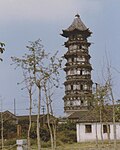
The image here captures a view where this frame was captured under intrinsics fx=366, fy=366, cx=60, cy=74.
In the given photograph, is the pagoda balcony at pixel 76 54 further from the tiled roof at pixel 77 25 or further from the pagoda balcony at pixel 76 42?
the tiled roof at pixel 77 25

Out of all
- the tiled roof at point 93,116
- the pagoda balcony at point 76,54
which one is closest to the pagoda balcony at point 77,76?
the pagoda balcony at point 76,54

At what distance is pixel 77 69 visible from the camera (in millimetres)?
55281

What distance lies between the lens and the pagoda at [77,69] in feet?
179

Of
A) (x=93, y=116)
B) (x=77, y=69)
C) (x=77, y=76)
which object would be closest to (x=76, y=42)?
(x=77, y=69)

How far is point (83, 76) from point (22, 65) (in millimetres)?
33181

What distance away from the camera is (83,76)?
181 ft

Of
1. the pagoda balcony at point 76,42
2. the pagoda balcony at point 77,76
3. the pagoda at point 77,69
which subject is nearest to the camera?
the pagoda at point 77,69

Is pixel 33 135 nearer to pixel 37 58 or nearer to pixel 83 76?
pixel 83 76

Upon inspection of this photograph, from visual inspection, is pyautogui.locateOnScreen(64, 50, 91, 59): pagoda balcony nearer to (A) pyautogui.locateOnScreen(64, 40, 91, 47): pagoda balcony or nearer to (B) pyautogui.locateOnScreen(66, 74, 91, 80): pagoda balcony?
(A) pyautogui.locateOnScreen(64, 40, 91, 47): pagoda balcony

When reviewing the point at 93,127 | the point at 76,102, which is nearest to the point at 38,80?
the point at 93,127

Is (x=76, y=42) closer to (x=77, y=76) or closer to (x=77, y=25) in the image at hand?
(x=77, y=25)

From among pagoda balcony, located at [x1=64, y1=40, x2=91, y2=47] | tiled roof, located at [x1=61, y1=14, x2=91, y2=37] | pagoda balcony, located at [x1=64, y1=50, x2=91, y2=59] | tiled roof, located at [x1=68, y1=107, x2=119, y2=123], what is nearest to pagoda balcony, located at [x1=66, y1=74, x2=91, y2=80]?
pagoda balcony, located at [x1=64, y1=50, x2=91, y2=59]

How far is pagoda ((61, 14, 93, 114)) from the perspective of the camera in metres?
54.4

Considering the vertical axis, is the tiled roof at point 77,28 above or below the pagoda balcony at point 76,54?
above
